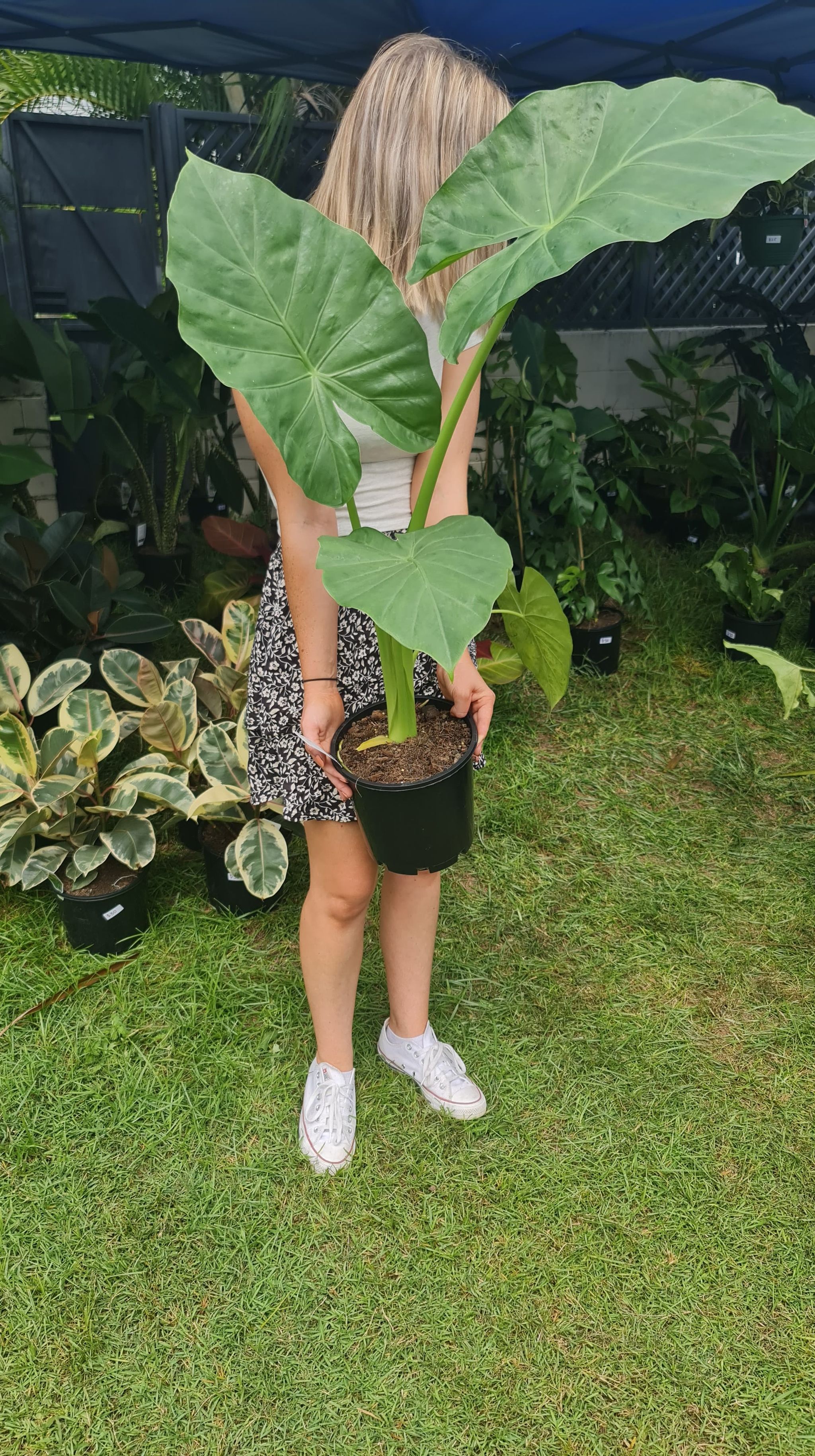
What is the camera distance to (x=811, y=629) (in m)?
3.51

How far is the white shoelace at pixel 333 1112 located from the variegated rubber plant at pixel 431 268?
Result: 3.23 feet

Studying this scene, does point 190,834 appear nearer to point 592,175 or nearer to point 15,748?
point 15,748

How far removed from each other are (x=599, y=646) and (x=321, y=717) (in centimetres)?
207

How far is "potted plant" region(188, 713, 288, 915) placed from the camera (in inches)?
78.9

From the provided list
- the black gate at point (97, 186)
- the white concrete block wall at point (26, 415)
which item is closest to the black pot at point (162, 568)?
the white concrete block wall at point (26, 415)

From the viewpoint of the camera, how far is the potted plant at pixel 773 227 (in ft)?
13.4

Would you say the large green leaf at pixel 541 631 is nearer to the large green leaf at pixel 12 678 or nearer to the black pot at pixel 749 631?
the large green leaf at pixel 12 678

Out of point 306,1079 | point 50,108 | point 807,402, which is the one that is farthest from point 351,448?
point 50,108

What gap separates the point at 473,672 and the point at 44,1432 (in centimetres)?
114

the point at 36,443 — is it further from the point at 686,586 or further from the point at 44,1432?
the point at 44,1432

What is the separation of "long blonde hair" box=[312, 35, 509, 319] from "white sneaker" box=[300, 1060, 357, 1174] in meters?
1.19

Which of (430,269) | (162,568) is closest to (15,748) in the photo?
(430,269)

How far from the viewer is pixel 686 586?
388 cm

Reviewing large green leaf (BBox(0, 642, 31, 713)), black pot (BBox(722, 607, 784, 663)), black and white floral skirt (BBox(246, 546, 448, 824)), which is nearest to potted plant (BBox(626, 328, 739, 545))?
black pot (BBox(722, 607, 784, 663))
